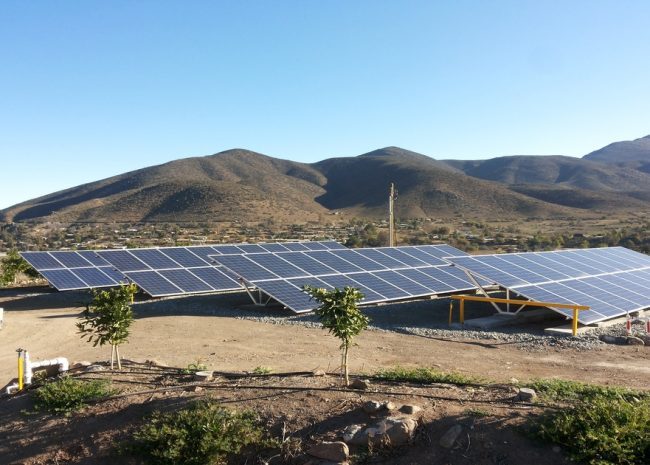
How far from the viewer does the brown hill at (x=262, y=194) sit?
10012 centimetres

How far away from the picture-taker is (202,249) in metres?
33.6

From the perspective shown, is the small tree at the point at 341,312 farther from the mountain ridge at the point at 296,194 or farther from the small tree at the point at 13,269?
the mountain ridge at the point at 296,194

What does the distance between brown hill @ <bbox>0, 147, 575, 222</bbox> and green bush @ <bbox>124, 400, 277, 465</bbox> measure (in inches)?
3271

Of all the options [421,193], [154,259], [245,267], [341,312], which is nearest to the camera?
[341,312]

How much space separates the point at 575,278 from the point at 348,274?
9740 millimetres

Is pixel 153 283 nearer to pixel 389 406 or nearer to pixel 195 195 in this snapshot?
pixel 389 406

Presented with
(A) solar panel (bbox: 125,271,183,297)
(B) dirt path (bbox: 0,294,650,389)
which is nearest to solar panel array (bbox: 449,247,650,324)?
(B) dirt path (bbox: 0,294,650,389)

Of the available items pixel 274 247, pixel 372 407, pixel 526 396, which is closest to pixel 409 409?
pixel 372 407

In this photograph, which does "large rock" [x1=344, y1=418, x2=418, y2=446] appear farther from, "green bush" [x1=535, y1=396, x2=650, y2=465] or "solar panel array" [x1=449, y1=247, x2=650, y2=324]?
"solar panel array" [x1=449, y1=247, x2=650, y2=324]

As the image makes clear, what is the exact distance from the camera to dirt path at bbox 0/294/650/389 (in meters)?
15.7

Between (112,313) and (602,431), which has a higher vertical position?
(112,313)

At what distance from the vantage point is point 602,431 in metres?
8.44

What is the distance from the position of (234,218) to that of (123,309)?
79357mm

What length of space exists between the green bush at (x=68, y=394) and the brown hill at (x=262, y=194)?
80.7 meters
